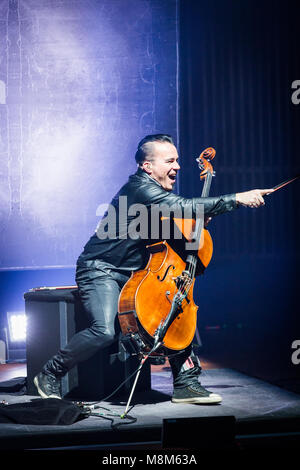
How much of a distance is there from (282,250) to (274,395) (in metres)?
3.54

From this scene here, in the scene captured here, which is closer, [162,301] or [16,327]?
[162,301]

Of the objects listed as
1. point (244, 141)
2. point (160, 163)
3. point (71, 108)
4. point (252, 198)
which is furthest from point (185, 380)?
point (244, 141)

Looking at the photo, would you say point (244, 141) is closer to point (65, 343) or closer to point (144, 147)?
point (144, 147)

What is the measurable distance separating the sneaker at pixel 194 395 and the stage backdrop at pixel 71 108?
2.50 m

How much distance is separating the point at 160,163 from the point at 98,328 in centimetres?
92

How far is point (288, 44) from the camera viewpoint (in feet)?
22.2

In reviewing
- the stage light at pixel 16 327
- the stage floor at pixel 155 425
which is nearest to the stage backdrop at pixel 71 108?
the stage light at pixel 16 327

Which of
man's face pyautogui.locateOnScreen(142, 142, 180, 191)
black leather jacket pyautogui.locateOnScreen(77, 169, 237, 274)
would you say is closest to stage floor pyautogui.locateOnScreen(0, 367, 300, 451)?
black leather jacket pyautogui.locateOnScreen(77, 169, 237, 274)

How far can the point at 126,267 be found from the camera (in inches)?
139

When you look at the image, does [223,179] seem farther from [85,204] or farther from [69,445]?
[69,445]

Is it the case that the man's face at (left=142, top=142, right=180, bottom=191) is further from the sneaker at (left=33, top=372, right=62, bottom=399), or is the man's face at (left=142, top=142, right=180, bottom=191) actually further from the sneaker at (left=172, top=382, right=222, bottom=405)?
the sneaker at (left=33, top=372, right=62, bottom=399)

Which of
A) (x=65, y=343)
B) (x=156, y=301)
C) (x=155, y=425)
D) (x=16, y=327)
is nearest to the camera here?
(x=155, y=425)
